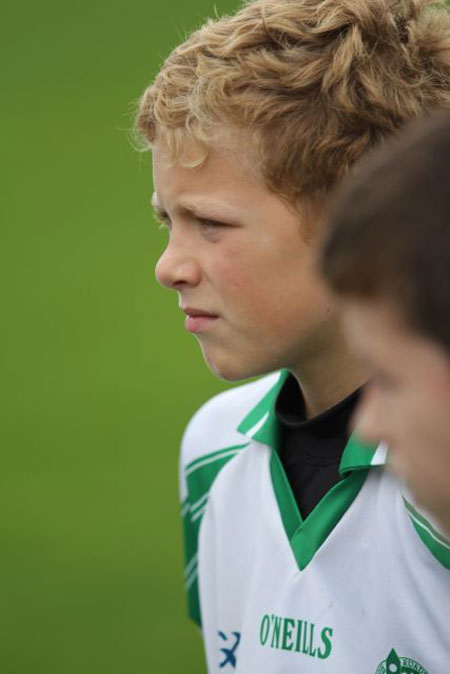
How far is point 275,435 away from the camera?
2.42 meters

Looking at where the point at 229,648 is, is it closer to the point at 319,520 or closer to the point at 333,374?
the point at 319,520

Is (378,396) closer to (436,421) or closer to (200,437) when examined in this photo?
(436,421)

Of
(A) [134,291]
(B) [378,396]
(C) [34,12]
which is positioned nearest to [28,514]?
(A) [134,291]

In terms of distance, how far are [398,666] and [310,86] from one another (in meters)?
1.08

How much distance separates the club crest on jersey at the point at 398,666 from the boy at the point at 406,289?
751mm

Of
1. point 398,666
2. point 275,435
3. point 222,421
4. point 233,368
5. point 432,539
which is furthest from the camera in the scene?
point 222,421

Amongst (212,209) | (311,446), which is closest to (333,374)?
(311,446)

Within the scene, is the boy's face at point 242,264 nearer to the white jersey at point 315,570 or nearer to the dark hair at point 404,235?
the white jersey at point 315,570

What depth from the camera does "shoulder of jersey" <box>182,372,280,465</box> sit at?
273 centimetres

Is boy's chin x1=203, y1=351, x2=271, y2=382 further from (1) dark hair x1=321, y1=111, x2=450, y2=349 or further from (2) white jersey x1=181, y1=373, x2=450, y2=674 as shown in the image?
(1) dark hair x1=321, y1=111, x2=450, y2=349

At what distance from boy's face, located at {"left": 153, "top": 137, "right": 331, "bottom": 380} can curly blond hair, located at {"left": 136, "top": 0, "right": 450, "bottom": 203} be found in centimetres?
5

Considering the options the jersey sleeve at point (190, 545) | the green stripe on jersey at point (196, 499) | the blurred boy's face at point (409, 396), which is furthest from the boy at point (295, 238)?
the blurred boy's face at point (409, 396)

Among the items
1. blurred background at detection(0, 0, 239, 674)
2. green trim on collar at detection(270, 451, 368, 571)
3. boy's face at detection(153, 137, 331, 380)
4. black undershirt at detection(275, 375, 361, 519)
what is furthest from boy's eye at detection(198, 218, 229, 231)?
blurred background at detection(0, 0, 239, 674)

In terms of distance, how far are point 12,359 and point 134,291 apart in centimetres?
90
